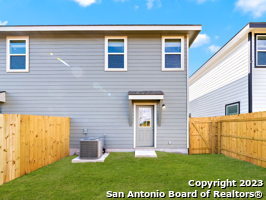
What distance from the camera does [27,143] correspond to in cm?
463

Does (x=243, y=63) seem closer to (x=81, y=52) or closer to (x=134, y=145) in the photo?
(x=134, y=145)

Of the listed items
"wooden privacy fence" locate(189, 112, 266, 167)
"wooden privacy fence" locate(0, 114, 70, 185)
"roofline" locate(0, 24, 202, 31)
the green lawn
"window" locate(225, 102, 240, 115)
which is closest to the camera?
the green lawn

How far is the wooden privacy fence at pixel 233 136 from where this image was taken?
511 centimetres

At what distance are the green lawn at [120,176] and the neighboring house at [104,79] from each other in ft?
4.52

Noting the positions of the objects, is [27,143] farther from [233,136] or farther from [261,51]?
[261,51]

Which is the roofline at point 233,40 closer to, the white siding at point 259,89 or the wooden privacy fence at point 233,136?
the white siding at point 259,89

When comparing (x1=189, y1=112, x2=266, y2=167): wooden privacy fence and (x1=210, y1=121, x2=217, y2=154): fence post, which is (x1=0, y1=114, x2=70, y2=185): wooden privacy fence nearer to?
(x1=189, y1=112, x2=266, y2=167): wooden privacy fence

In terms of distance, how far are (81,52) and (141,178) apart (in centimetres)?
537

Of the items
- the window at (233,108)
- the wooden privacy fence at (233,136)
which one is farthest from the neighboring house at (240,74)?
the wooden privacy fence at (233,136)

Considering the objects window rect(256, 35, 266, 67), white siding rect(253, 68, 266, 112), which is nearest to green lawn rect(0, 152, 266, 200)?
white siding rect(253, 68, 266, 112)

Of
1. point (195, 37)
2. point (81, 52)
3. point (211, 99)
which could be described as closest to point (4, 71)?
point (81, 52)

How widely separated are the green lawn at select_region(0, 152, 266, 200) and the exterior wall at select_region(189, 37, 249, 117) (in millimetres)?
3668

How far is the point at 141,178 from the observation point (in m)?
4.21

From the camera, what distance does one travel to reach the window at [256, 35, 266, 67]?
729cm
